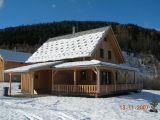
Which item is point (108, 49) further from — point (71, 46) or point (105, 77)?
point (71, 46)

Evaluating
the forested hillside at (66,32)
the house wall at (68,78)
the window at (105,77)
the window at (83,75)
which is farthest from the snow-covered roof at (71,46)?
the forested hillside at (66,32)

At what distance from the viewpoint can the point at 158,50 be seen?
99125mm

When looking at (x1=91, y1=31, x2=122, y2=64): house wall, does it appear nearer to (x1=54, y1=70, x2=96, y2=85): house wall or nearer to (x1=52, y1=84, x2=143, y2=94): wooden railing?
(x1=54, y1=70, x2=96, y2=85): house wall

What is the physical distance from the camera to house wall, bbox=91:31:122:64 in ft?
104

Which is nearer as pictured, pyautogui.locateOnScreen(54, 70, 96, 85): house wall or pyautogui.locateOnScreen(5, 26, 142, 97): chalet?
pyautogui.locateOnScreen(5, 26, 142, 97): chalet

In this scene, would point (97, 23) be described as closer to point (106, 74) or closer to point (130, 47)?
point (130, 47)

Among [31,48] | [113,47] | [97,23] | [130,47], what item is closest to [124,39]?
[130,47]

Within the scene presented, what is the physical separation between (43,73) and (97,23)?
237 feet

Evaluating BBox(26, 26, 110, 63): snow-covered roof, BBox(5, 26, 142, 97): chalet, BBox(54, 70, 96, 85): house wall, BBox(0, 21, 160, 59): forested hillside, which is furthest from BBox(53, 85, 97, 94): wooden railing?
A: BBox(0, 21, 160, 59): forested hillside

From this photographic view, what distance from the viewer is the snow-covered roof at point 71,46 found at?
3116 cm

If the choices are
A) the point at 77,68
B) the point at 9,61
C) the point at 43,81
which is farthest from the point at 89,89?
the point at 9,61

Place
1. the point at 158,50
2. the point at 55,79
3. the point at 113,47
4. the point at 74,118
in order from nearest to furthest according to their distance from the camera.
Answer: the point at 74,118, the point at 55,79, the point at 113,47, the point at 158,50

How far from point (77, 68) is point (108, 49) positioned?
24.1 feet

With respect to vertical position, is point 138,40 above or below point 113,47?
above
